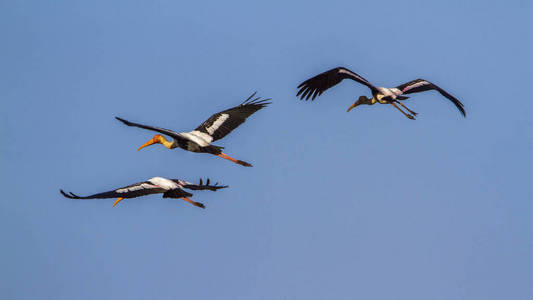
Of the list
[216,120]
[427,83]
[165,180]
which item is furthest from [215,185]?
[427,83]

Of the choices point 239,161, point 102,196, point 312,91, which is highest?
point 312,91

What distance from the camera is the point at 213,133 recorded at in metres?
33.0

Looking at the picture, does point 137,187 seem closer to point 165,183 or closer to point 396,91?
point 165,183

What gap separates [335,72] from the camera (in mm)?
33844

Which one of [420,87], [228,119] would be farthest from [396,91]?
[228,119]

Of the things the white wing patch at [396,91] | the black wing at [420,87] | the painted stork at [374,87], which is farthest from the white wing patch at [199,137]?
the black wing at [420,87]

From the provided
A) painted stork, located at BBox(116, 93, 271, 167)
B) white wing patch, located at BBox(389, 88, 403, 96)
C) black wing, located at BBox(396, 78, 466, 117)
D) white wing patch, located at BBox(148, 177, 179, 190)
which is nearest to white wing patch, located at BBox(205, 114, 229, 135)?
painted stork, located at BBox(116, 93, 271, 167)

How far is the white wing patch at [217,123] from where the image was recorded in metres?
33.1

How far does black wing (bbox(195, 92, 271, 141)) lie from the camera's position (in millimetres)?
33094

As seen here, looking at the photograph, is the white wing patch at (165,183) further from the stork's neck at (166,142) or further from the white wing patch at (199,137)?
the stork's neck at (166,142)

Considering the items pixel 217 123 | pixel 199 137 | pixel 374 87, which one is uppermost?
pixel 374 87

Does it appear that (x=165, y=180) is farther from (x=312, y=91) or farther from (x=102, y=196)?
(x=312, y=91)

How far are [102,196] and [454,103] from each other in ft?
46.8

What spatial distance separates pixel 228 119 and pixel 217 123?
57 cm
